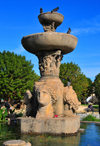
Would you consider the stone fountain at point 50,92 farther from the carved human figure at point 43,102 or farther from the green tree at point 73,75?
the green tree at point 73,75

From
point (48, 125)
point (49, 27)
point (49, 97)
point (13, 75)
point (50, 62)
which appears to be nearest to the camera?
point (48, 125)

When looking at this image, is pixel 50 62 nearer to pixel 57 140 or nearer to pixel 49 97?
pixel 49 97

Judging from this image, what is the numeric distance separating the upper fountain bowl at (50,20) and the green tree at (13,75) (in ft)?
51.5

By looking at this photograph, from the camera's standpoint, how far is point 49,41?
21.9 feet

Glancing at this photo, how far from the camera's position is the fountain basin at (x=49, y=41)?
661cm

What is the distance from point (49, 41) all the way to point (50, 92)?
5.75ft

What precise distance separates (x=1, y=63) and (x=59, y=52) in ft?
55.4

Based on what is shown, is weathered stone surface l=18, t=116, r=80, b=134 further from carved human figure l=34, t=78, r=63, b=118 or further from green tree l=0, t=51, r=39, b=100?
green tree l=0, t=51, r=39, b=100

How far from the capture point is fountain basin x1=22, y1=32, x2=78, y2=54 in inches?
260

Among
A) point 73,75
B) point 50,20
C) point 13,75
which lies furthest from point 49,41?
point 73,75

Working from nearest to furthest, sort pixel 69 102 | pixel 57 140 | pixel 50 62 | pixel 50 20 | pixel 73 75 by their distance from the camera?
pixel 57 140
pixel 69 102
pixel 50 62
pixel 50 20
pixel 73 75

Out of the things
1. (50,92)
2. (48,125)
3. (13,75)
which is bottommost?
(48,125)

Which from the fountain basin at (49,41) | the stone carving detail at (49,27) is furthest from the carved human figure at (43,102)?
the stone carving detail at (49,27)

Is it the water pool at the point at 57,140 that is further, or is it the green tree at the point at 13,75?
the green tree at the point at 13,75
